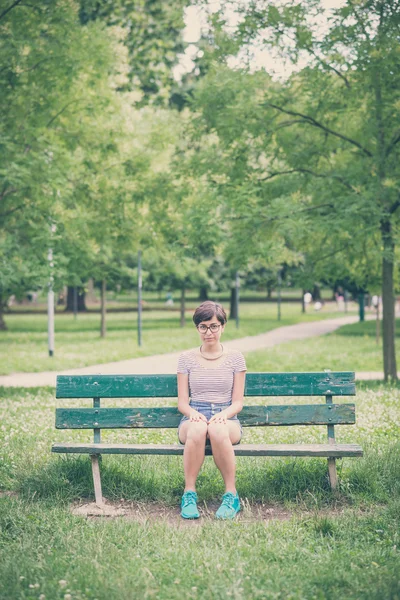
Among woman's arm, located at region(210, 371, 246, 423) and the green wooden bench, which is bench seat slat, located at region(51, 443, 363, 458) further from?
woman's arm, located at region(210, 371, 246, 423)

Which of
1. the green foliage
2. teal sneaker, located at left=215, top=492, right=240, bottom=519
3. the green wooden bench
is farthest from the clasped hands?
the green foliage

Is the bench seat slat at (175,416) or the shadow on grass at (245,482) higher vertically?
the bench seat slat at (175,416)

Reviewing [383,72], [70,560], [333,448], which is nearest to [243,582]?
[70,560]

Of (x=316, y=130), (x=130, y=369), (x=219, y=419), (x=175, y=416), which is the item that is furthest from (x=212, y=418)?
(x=130, y=369)

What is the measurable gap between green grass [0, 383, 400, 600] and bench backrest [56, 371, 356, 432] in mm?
411

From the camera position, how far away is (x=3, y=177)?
10.2 meters

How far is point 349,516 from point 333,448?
1.65 feet

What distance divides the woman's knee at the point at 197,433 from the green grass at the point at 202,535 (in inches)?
20.7

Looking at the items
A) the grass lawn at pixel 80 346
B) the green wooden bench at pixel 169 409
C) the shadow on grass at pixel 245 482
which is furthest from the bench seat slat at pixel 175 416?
the grass lawn at pixel 80 346

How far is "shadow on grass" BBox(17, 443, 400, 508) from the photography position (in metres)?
5.05

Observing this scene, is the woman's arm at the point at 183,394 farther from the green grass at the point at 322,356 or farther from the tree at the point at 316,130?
the green grass at the point at 322,356

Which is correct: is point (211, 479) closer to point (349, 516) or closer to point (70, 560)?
point (349, 516)

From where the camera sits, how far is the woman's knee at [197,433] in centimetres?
486

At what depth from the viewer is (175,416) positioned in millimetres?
5277
